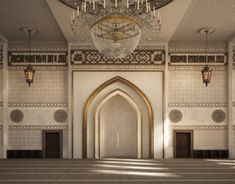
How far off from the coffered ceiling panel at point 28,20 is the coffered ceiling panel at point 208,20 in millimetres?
2798

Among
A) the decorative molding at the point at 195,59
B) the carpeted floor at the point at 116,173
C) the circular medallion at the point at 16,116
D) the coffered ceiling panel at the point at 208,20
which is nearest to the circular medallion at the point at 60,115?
the circular medallion at the point at 16,116

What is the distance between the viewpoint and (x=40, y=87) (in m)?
7.43

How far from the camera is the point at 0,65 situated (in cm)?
733

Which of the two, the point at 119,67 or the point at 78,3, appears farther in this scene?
the point at 119,67

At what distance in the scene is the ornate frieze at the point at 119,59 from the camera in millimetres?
7254

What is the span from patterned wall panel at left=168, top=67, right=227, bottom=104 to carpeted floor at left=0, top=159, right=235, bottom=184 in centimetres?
197

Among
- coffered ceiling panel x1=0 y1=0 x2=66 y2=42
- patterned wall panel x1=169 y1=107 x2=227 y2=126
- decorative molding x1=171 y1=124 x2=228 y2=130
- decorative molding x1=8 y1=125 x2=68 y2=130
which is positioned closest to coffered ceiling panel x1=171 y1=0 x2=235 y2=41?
patterned wall panel x1=169 y1=107 x2=227 y2=126

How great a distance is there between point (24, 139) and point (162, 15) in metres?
4.81

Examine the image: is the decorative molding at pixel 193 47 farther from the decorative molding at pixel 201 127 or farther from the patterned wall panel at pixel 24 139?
the patterned wall panel at pixel 24 139

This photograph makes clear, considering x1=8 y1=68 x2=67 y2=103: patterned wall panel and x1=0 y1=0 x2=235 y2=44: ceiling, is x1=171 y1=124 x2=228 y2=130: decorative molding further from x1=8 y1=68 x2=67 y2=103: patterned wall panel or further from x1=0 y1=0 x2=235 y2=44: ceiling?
x1=8 y1=68 x2=67 y2=103: patterned wall panel

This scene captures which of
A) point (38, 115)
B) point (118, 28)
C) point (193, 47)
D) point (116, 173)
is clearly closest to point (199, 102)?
point (193, 47)

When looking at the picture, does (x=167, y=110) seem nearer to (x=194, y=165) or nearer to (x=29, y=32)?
(x=194, y=165)

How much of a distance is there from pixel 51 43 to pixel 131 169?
407 centimetres

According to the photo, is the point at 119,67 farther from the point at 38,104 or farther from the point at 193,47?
the point at 38,104
